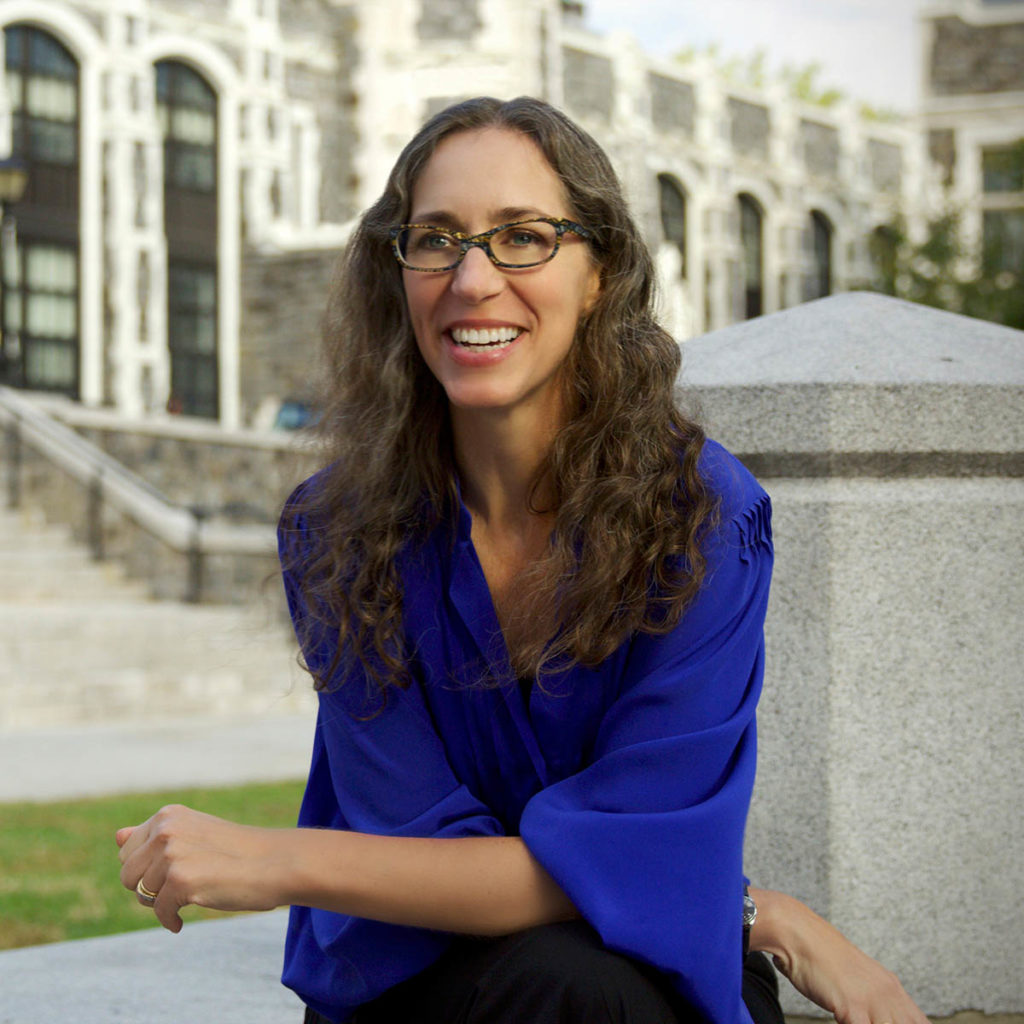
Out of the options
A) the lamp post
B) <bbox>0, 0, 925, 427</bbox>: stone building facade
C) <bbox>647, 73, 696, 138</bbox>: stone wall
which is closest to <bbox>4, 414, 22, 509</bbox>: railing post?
the lamp post

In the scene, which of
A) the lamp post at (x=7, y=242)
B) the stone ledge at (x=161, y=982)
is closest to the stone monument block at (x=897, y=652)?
the stone ledge at (x=161, y=982)

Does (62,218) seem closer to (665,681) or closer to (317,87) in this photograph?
(317,87)

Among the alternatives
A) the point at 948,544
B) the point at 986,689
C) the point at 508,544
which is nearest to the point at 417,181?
the point at 508,544

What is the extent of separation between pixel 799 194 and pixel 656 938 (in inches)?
1380

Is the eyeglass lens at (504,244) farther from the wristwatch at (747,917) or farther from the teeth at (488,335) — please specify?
the wristwatch at (747,917)

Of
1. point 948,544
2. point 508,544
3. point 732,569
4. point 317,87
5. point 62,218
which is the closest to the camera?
point 732,569

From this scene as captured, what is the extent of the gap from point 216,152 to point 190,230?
1.33m

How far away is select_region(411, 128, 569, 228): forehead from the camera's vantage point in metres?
2.17

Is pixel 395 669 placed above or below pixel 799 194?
below

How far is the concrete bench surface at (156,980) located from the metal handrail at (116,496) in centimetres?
1004

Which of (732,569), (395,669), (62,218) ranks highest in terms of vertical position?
(62,218)

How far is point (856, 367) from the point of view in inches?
114

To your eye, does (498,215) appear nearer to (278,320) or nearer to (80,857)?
(80,857)

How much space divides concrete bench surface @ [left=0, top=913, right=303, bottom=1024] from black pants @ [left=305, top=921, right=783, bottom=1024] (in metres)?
0.91
